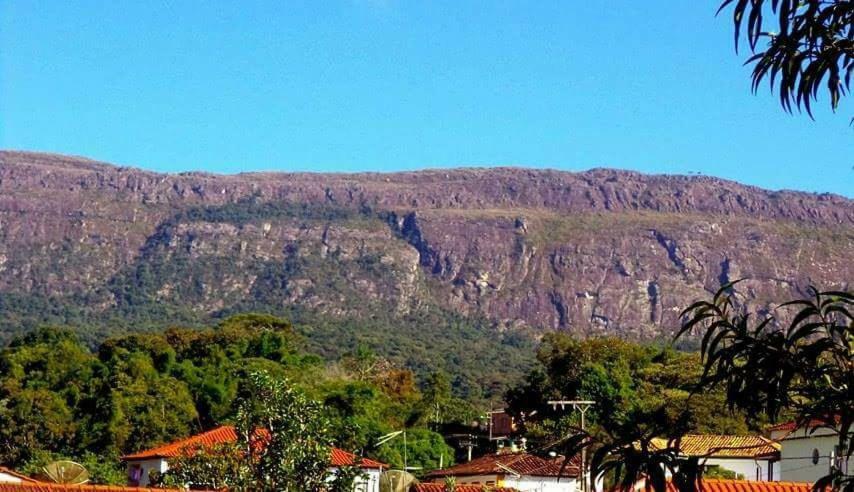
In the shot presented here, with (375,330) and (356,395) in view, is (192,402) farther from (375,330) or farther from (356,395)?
(375,330)

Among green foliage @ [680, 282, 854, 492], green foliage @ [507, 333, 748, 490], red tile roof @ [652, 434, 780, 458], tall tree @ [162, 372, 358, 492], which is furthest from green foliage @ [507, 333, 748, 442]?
green foliage @ [680, 282, 854, 492]

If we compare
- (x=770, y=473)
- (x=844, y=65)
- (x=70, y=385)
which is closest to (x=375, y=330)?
(x=70, y=385)

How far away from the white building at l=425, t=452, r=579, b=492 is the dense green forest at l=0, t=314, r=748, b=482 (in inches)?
342

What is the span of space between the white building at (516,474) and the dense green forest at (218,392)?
8.69 meters

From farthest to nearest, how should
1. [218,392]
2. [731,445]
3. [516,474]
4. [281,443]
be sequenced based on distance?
[218,392], [731,445], [516,474], [281,443]

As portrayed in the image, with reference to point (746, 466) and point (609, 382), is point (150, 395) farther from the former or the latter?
point (746, 466)

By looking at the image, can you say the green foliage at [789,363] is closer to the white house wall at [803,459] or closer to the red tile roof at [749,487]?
the red tile roof at [749,487]

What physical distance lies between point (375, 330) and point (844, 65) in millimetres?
161163

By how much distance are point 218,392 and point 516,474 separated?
29402 millimetres

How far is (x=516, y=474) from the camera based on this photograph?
37938mm

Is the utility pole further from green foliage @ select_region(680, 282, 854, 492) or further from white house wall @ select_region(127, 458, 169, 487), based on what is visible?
white house wall @ select_region(127, 458, 169, 487)

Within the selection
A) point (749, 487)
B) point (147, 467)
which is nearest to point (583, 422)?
point (749, 487)

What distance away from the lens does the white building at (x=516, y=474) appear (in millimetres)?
38500

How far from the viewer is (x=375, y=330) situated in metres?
166
